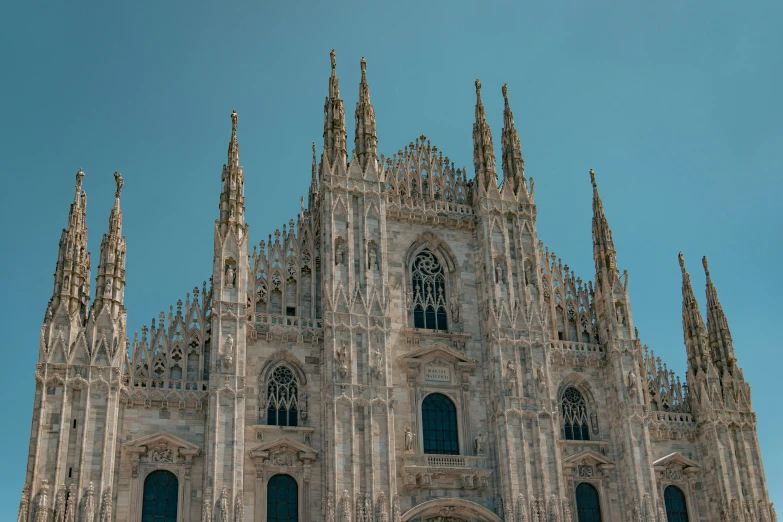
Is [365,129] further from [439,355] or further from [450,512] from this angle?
[450,512]

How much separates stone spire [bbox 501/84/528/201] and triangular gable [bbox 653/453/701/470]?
1162 cm

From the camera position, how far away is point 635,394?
36.2 m

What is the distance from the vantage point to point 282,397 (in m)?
33.0

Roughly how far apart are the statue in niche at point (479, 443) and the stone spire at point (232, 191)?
1165 centimetres

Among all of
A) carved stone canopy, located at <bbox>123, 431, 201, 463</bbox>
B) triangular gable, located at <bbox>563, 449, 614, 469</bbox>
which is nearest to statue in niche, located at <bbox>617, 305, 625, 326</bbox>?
triangular gable, located at <bbox>563, 449, 614, 469</bbox>

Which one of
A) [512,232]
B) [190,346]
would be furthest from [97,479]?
[512,232]

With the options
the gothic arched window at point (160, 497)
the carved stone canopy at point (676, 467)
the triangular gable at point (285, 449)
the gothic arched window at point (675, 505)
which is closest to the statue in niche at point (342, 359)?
the triangular gable at point (285, 449)

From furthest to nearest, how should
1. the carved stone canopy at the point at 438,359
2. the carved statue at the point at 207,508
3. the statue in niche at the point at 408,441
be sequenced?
the carved stone canopy at the point at 438,359
the statue in niche at the point at 408,441
the carved statue at the point at 207,508

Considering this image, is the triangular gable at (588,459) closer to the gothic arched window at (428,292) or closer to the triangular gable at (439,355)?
the triangular gable at (439,355)

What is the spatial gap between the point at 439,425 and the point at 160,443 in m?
10.1

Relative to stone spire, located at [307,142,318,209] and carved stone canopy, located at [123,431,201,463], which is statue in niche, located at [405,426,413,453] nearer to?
carved stone canopy, located at [123,431,201,463]

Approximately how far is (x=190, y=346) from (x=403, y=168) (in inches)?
460

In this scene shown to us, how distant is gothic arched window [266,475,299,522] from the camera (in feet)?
102

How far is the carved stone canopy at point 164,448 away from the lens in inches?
1194
